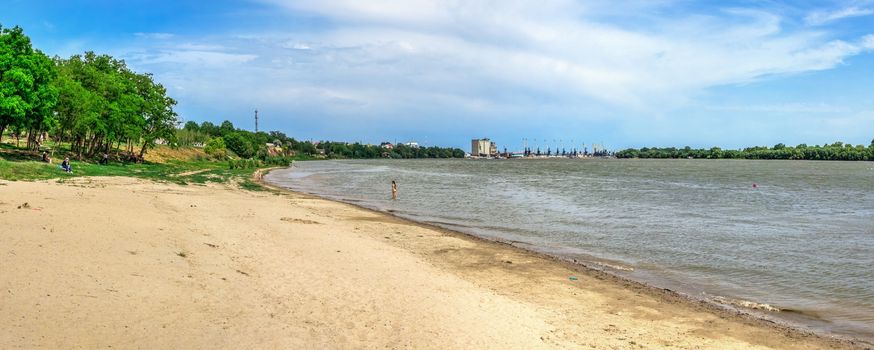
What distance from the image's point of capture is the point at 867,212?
1528 inches

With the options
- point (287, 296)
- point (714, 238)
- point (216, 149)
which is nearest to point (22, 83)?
point (287, 296)

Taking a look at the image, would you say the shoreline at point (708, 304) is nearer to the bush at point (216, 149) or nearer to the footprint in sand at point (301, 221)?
the footprint in sand at point (301, 221)

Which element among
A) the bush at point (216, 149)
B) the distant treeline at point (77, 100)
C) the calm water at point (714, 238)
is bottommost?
the calm water at point (714, 238)

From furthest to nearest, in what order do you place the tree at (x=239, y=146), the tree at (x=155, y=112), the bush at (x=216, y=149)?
the tree at (x=239, y=146)
the bush at (x=216, y=149)
the tree at (x=155, y=112)

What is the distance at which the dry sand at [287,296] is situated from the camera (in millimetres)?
8219

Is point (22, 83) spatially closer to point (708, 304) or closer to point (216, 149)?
point (708, 304)

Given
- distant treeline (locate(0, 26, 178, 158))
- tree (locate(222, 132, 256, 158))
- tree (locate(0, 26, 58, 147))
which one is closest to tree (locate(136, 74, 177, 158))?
distant treeline (locate(0, 26, 178, 158))

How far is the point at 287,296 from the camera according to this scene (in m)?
10.9

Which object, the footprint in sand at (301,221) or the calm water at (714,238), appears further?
the footprint in sand at (301,221)

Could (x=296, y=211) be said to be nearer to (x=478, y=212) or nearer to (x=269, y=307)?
(x=478, y=212)

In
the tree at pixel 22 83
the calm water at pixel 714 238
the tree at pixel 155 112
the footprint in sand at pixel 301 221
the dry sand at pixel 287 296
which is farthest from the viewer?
the tree at pixel 155 112

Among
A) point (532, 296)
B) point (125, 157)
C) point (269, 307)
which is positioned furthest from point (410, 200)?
point (125, 157)

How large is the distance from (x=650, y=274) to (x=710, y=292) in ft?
7.86

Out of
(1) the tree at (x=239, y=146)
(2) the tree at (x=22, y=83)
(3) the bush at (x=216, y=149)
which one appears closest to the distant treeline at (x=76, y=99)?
(2) the tree at (x=22, y=83)
